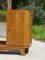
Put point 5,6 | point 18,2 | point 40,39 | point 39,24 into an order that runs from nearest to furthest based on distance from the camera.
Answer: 1. point 5,6
2. point 40,39
3. point 39,24
4. point 18,2

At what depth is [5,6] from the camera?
8.97 metres

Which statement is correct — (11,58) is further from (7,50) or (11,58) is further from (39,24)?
(39,24)

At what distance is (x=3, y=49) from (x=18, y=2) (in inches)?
554

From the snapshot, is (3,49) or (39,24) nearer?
(3,49)

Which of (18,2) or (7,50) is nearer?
(7,50)

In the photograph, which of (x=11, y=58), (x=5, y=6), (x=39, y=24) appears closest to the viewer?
(x=11, y=58)

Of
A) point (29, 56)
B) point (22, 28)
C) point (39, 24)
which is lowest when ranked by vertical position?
point (39, 24)

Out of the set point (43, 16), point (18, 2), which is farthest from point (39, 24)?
point (18, 2)

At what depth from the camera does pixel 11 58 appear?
799 cm

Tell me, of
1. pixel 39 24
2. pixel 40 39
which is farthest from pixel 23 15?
pixel 39 24

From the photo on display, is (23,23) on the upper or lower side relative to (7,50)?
upper

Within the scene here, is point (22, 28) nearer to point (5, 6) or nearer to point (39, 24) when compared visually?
point (5, 6)

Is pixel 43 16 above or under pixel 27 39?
under

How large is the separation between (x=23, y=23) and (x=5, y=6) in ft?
3.56
